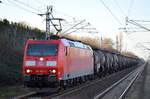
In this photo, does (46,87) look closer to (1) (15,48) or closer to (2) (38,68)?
(2) (38,68)

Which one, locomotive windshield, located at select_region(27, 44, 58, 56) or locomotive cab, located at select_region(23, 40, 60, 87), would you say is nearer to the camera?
locomotive cab, located at select_region(23, 40, 60, 87)

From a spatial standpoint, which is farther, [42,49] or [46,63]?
[42,49]

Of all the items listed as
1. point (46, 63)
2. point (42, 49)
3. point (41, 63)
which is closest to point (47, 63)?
point (46, 63)

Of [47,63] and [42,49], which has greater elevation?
[42,49]

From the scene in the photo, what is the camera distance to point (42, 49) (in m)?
18.0

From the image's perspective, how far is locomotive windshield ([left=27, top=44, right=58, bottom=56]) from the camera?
58.5ft

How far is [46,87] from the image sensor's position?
17375 mm

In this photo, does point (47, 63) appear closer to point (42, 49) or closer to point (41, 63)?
point (41, 63)

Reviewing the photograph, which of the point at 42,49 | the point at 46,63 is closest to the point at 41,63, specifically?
the point at 46,63

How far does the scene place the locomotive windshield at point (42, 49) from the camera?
58.5 feet

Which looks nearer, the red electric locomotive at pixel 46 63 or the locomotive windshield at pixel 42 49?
the red electric locomotive at pixel 46 63

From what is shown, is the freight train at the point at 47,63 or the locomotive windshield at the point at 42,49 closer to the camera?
the freight train at the point at 47,63

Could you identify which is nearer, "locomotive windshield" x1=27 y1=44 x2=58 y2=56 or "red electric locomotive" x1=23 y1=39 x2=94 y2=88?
"red electric locomotive" x1=23 y1=39 x2=94 y2=88

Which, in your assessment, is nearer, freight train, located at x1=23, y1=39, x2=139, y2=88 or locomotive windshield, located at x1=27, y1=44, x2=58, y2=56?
freight train, located at x1=23, y1=39, x2=139, y2=88
